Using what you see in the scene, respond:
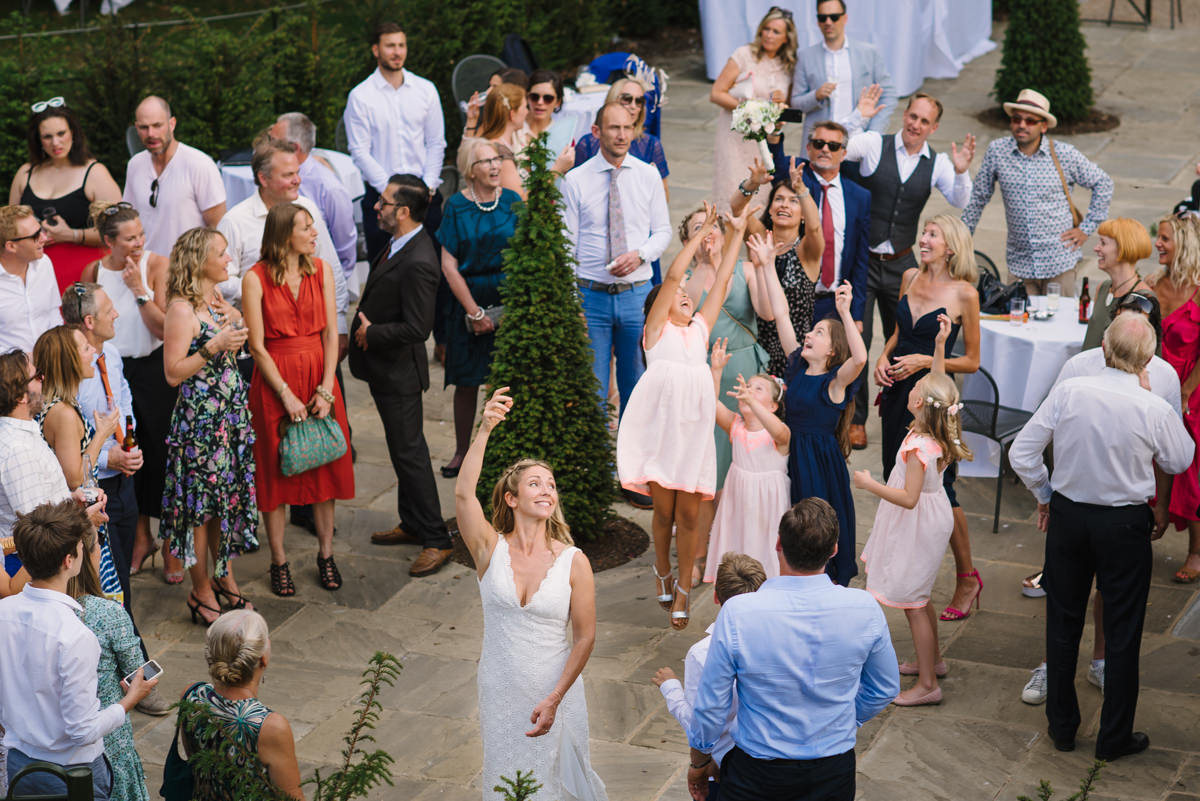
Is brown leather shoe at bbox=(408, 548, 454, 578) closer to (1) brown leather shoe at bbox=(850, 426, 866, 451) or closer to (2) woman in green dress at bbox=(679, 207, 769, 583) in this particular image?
(2) woman in green dress at bbox=(679, 207, 769, 583)

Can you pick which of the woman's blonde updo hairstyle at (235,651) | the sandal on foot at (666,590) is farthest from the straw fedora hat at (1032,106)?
the woman's blonde updo hairstyle at (235,651)

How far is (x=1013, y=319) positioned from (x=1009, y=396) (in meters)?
0.46

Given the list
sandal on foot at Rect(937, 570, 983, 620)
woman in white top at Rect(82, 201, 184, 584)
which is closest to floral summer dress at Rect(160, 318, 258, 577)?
woman in white top at Rect(82, 201, 184, 584)

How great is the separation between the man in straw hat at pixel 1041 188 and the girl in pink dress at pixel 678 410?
256 cm

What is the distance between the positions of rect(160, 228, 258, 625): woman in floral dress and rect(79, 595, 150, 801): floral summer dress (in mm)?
1916

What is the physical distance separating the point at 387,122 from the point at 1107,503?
235 inches

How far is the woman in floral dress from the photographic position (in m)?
6.57

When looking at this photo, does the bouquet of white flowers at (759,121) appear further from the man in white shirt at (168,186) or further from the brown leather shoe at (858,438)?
the man in white shirt at (168,186)

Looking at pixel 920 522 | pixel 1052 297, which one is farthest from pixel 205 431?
pixel 1052 297

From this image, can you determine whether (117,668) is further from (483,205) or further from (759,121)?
(759,121)

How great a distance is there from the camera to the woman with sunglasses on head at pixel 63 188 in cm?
810

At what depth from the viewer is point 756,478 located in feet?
21.5

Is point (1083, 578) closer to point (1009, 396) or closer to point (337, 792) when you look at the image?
point (1009, 396)

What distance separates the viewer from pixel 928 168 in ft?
28.2
